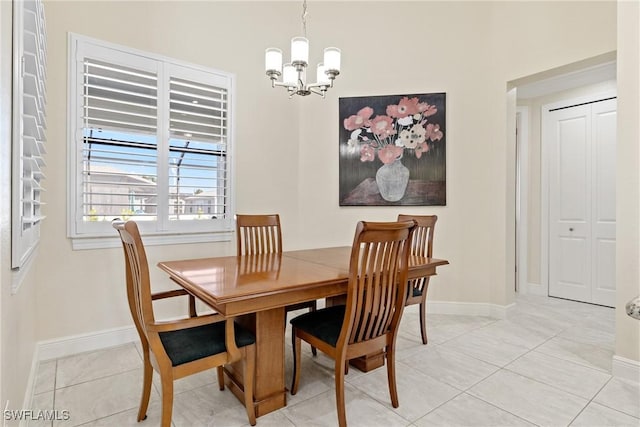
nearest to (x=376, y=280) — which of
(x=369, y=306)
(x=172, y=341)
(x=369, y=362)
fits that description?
(x=369, y=306)

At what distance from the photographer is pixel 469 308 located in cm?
372

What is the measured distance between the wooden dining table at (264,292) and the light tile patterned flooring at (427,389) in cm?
17

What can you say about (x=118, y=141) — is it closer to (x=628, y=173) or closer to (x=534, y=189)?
(x=628, y=173)

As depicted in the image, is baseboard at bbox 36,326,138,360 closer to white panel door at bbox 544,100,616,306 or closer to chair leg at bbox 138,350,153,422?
chair leg at bbox 138,350,153,422

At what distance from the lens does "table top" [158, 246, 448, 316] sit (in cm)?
158

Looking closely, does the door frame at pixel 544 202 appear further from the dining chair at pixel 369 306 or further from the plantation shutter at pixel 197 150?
the plantation shutter at pixel 197 150

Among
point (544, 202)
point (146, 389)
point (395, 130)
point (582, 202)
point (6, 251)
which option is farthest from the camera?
point (544, 202)

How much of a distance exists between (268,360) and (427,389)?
1052 millimetres

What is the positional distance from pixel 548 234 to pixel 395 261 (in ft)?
12.2

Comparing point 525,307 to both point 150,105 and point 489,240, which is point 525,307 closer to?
point 489,240

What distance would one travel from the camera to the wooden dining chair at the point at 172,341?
1.51 meters

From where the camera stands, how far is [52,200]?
261 centimetres

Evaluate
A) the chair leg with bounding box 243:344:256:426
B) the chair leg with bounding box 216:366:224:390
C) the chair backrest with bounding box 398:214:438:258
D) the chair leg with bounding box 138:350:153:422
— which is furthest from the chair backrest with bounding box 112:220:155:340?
the chair backrest with bounding box 398:214:438:258

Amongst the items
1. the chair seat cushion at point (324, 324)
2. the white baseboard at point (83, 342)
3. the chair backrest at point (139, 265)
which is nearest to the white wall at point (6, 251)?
the chair backrest at point (139, 265)
